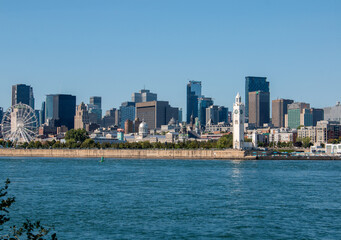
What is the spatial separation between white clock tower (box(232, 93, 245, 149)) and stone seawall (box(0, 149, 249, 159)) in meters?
19.4

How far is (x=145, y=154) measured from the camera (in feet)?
566

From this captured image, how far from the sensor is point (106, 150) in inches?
7028

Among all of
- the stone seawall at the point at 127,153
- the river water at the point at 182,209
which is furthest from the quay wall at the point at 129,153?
the river water at the point at 182,209

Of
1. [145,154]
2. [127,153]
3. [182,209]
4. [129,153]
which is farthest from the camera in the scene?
[127,153]

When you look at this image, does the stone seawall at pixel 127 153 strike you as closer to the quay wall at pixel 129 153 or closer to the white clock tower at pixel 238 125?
the quay wall at pixel 129 153

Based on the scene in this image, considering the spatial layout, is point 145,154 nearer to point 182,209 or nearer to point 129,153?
point 129,153

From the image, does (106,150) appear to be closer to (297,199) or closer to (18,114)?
(18,114)

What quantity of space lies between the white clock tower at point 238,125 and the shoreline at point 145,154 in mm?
19437

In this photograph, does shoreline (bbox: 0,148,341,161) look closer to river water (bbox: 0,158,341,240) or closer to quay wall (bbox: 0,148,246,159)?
quay wall (bbox: 0,148,246,159)

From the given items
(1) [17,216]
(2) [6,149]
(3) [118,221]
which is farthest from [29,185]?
(2) [6,149]

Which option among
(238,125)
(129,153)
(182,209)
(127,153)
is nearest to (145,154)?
(129,153)

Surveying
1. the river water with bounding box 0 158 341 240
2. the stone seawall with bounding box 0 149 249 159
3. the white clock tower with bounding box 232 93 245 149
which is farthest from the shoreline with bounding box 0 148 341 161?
the river water with bounding box 0 158 341 240

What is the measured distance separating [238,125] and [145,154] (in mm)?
32559

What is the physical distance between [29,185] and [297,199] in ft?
99.8
